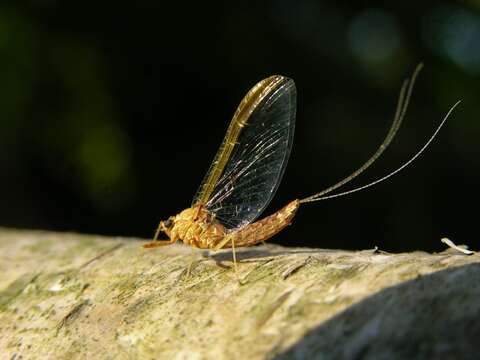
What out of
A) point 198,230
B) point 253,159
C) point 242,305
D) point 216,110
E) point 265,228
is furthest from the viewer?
point 216,110

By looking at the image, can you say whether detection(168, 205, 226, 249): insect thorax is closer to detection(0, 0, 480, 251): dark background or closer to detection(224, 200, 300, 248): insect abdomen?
detection(224, 200, 300, 248): insect abdomen

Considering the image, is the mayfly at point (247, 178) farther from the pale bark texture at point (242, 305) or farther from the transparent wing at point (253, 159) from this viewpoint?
the pale bark texture at point (242, 305)

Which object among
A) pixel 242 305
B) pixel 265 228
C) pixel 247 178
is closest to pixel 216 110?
pixel 247 178

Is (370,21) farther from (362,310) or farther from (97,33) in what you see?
(362,310)

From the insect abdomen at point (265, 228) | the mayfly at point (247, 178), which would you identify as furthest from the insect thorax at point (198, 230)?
the insect abdomen at point (265, 228)

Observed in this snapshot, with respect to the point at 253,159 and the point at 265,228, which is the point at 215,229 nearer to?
the point at 265,228

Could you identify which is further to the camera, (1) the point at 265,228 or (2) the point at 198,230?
(2) the point at 198,230

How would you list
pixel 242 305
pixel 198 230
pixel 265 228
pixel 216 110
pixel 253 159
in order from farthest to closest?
1. pixel 216 110
2. pixel 253 159
3. pixel 198 230
4. pixel 265 228
5. pixel 242 305

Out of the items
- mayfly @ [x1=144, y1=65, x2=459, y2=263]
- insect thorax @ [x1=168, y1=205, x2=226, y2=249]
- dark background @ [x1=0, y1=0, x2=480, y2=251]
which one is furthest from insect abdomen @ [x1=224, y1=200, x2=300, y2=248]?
dark background @ [x1=0, y1=0, x2=480, y2=251]
